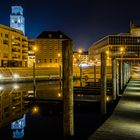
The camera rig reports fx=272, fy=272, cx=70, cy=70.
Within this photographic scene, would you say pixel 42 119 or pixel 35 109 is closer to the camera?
pixel 42 119

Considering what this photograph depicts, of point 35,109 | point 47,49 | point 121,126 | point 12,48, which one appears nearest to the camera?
point 121,126

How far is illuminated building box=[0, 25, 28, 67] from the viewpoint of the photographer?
9869cm

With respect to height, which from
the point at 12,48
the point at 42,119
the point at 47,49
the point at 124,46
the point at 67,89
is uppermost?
the point at 124,46

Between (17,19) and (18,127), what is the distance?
14773 cm

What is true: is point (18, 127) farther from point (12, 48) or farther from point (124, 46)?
point (124, 46)

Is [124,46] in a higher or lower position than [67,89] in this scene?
higher

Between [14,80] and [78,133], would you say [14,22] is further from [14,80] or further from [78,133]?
[78,133]

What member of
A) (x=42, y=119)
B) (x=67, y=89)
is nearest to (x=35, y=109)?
(x=42, y=119)

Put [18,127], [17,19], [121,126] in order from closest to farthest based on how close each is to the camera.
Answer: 1. [121,126]
2. [18,127]
3. [17,19]

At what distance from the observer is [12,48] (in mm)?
106812

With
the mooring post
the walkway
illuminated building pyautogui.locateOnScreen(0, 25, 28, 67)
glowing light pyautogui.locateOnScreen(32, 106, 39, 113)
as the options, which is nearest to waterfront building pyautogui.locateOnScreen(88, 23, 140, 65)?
illuminated building pyautogui.locateOnScreen(0, 25, 28, 67)

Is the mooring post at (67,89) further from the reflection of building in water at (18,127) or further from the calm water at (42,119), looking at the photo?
Result: the reflection of building in water at (18,127)

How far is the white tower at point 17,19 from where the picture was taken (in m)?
157

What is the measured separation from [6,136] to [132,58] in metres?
141
